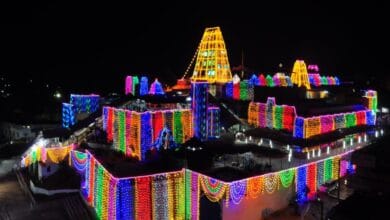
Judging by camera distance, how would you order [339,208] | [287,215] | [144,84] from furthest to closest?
[144,84], [287,215], [339,208]

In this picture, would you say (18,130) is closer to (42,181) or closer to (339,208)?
(42,181)

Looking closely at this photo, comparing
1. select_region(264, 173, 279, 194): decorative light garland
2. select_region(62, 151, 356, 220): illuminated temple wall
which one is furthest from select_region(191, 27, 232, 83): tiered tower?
select_region(264, 173, 279, 194): decorative light garland

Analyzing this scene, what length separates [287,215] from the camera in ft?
42.1

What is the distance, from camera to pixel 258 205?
12477 mm

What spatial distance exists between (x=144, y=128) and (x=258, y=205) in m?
5.86

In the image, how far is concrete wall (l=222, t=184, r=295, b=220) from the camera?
11602 millimetres

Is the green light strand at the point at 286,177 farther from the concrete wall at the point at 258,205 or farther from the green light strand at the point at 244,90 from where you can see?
the green light strand at the point at 244,90

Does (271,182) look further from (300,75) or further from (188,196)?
(300,75)

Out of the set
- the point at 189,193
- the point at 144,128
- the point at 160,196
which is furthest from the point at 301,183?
the point at 144,128

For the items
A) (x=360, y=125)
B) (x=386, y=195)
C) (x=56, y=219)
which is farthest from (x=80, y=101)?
(x=386, y=195)

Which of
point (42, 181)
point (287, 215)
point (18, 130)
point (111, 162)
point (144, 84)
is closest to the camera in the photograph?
point (287, 215)

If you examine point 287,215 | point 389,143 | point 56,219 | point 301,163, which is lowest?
point 56,219

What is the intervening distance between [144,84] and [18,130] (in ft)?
35.6

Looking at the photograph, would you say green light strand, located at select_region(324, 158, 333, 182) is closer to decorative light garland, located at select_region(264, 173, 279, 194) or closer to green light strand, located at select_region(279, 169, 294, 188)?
green light strand, located at select_region(279, 169, 294, 188)
